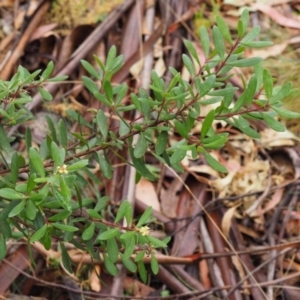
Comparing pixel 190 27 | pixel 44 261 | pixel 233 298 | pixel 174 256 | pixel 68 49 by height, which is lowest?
pixel 233 298

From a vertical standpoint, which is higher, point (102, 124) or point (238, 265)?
point (102, 124)

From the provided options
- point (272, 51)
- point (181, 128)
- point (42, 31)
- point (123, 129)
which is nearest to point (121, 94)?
point (123, 129)

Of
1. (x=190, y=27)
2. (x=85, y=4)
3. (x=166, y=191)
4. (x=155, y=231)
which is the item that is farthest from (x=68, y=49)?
(x=155, y=231)

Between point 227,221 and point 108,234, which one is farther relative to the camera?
point 227,221

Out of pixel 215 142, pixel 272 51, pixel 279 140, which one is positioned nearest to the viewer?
pixel 215 142

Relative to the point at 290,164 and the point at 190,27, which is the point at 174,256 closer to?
the point at 290,164

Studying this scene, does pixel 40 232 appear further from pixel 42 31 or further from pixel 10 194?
pixel 42 31

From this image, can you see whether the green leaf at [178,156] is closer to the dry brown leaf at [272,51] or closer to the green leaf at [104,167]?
the green leaf at [104,167]

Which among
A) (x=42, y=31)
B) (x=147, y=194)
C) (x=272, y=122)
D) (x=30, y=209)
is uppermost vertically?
(x=42, y=31)
